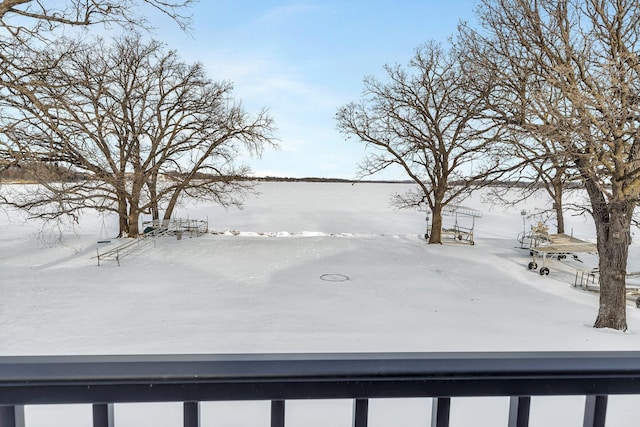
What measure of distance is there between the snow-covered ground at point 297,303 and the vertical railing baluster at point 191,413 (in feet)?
5.33

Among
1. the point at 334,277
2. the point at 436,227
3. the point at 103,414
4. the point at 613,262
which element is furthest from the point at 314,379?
the point at 436,227

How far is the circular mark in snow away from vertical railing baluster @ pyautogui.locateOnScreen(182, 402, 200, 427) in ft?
36.2

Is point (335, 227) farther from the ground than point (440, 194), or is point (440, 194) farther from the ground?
point (440, 194)

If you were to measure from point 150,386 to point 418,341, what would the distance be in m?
7.05

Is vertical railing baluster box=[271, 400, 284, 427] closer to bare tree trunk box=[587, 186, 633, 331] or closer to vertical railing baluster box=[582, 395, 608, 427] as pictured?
vertical railing baluster box=[582, 395, 608, 427]

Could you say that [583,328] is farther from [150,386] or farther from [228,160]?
[228,160]

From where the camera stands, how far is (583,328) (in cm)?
802

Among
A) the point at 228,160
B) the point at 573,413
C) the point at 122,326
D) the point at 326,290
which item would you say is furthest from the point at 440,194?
the point at 573,413

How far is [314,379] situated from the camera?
84 cm

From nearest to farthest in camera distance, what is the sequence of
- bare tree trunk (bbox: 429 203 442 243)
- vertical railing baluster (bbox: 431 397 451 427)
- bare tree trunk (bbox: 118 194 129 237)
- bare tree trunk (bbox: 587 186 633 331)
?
vertical railing baluster (bbox: 431 397 451 427) < bare tree trunk (bbox: 587 186 633 331) < bare tree trunk (bbox: 118 194 129 237) < bare tree trunk (bbox: 429 203 442 243)

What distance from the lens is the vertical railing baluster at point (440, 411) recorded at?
901 mm

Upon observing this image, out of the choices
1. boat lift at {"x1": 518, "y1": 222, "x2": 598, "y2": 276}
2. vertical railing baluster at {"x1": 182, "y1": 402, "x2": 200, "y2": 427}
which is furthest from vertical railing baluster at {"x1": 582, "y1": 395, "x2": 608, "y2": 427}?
boat lift at {"x1": 518, "y1": 222, "x2": 598, "y2": 276}

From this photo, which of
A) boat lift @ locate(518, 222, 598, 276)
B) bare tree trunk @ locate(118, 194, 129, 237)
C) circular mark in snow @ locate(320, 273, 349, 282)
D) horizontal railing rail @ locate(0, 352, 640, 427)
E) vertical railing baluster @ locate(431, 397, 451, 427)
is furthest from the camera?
bare tree trunk @ locate(118, 194, 129, 237)

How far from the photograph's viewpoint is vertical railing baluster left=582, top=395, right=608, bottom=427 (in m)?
0.91
